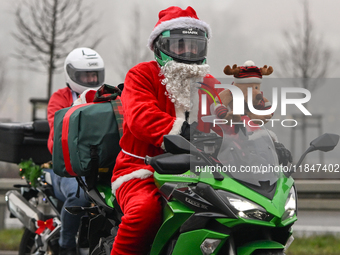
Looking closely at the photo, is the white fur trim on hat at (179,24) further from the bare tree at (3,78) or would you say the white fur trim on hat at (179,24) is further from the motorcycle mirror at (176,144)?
the bare tree at (3,78)

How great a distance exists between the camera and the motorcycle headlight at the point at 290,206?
2.26m


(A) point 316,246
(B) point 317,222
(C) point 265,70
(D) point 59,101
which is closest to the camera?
(C) point 265,70

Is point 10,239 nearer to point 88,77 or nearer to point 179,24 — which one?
point 88,77

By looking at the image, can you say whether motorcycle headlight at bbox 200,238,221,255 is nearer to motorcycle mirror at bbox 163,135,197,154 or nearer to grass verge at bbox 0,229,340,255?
motorcycle mirror at bbox 163,135,197,154

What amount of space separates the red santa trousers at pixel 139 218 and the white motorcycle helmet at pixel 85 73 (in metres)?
2.47

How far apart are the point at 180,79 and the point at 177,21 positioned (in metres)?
0.36

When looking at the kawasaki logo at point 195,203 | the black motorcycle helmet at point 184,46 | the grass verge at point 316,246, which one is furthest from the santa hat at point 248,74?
the grass verge at point 316,246

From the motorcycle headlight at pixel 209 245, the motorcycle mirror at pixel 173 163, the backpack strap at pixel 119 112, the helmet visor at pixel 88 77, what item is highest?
the helmet visor at pixel 88 77

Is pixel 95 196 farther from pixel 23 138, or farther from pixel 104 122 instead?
pixel 23 138

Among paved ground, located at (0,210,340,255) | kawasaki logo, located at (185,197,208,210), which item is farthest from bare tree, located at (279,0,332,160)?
kawasaki logo, located at (185,197,208,210)

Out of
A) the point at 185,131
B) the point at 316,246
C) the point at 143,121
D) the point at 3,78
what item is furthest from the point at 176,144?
the point at 3,78

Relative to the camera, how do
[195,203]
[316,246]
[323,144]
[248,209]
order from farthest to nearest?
[316,246], [323,144], [195,203], [248,209]

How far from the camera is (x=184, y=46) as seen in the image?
295 cm

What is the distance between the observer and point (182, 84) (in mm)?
3014
